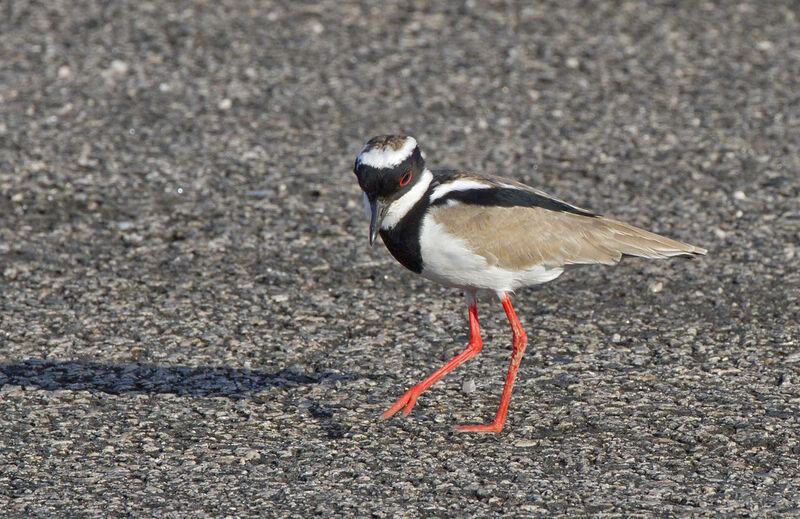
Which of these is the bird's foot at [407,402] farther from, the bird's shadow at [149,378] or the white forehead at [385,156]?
the white forehead at [385,156]

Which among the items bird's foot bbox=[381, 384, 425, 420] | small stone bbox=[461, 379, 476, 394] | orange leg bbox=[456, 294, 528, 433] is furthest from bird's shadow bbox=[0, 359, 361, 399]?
orange leg bbox=[456, 294, 528, 433]

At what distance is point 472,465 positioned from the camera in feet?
17.0

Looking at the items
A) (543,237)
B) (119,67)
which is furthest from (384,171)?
(119,67)

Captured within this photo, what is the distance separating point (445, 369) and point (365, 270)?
175 cm

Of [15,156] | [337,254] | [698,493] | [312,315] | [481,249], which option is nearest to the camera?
[698,493]

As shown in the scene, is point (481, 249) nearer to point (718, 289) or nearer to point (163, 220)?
point (718, 289)

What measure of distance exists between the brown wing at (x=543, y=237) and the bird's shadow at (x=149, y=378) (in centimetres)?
117

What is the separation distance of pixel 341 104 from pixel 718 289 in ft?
14.0

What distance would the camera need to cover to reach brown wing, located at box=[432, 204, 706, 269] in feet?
18.3

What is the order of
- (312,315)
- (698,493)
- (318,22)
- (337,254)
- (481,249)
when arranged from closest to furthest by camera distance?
1. (698,493)
2. (481,249)
3. (312,315)
4. (337,254)
5. (318,22)

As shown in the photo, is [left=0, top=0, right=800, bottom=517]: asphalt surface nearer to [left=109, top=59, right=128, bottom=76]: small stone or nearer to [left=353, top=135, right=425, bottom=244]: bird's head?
[left=109, top=59, right=128, bottom=76]: small stone

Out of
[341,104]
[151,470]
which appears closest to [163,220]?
[341,104]

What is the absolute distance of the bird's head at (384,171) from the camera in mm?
5520

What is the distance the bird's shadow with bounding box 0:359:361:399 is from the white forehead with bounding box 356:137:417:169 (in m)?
1.31
